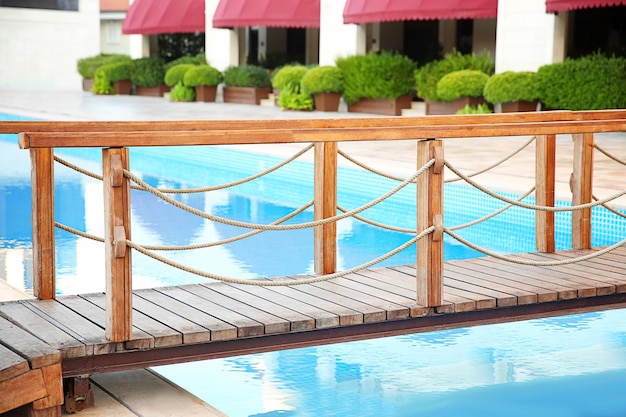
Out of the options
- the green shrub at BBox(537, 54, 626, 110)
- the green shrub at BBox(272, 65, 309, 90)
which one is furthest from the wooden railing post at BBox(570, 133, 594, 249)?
the green shrub at BBox(272, 65, 309, 90)

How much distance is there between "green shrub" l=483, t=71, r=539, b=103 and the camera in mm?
19453

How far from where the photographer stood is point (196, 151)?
55.5ft

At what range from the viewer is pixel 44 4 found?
41.6m

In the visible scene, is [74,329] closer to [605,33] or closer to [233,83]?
[605,33]

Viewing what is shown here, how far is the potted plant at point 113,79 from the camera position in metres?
32.8

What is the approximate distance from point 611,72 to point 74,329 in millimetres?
15343

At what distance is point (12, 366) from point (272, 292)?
72.0 inches

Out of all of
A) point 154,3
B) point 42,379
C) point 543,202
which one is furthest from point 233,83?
point 42,379

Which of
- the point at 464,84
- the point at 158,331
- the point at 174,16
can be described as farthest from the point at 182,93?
the point at 158,331

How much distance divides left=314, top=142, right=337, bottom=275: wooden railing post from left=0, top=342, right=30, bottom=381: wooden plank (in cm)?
226

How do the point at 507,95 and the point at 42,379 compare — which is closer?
the point at 42,379

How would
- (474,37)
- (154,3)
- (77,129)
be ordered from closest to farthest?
1. (77,129)
2. (474,37)
3. (154,3)

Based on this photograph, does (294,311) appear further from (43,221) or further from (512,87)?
(512,87)

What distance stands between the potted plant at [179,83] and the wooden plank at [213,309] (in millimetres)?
23968
